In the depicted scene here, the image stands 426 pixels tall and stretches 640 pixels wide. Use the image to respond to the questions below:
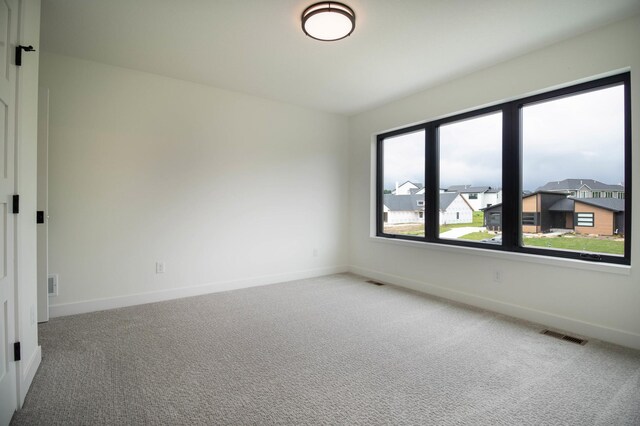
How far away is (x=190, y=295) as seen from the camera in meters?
3.84

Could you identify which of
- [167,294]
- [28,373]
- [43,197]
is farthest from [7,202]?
[167,294]

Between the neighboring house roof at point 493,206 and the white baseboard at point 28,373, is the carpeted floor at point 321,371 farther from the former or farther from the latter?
the neighboring house roof at point 493,206

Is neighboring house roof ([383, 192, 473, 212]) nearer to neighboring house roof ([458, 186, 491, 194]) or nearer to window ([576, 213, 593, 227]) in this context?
neighboring house roof ([458, 186, 491, 194])

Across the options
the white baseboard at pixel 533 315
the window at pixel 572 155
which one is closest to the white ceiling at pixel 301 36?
the window at pixel 572 155

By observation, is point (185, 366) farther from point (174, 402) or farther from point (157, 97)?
point (157, 97)

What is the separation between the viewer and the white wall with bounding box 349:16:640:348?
251 centimetres

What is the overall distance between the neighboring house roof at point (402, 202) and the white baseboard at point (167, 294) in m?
1.46

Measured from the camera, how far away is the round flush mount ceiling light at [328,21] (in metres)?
2.34

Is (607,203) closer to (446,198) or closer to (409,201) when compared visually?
(446,198)

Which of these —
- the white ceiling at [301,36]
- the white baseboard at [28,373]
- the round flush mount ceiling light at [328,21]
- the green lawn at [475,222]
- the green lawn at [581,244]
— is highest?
the white ceiling at [301,36]

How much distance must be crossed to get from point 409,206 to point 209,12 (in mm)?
3324

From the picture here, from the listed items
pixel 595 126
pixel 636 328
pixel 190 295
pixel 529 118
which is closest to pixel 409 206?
pixel 529 118

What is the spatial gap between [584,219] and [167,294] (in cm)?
438

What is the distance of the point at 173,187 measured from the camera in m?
3.73
